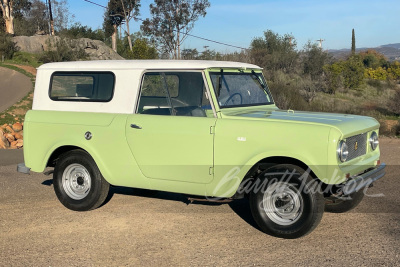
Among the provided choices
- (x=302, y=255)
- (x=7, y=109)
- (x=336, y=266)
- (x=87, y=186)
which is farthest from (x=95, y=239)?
(x=7, y=109)

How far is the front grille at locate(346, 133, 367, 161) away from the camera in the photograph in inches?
212

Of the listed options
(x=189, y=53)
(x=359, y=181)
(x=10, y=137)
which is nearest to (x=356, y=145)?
(x=359, y=181)

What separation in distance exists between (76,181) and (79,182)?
5 centimetres

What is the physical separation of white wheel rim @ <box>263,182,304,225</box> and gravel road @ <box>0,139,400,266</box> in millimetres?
256

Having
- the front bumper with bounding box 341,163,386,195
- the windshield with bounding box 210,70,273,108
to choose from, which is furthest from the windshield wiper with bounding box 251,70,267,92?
the front bumper with bounding box 341,163,386,195

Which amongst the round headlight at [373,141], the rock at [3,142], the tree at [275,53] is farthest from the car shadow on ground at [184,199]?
the tree at [275,53]

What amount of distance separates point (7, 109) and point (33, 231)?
53.0 ft

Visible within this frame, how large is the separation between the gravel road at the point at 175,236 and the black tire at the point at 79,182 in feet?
0.49

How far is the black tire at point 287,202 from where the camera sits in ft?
17.1

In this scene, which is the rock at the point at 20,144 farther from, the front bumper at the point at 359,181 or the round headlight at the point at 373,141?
the front bumper at the point at 359,181

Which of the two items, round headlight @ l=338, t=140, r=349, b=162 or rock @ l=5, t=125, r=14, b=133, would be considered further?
rock @ l=5, t=125, r=14, b=133

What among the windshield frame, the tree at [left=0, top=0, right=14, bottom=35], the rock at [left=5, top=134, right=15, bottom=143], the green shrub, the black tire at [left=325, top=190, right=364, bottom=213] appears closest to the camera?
the windshield frame

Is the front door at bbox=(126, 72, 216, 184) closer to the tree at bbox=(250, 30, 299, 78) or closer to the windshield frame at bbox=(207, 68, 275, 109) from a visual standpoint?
the windshield frame at bbox=(207, 68, 275, 109)

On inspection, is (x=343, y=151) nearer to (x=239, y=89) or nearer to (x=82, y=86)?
(x=239, y=89)
